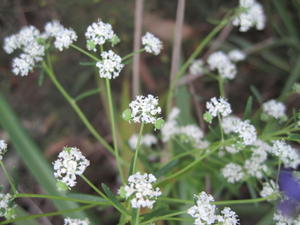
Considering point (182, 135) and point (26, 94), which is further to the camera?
point (26, 94)

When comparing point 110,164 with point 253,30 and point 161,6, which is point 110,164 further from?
point 253,30

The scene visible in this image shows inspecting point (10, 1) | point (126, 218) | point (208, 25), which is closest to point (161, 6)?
point (208, 25)

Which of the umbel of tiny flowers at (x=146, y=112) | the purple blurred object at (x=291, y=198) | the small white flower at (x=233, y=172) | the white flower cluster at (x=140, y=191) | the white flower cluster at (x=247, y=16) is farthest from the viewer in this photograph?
the white flower cluster at (x=247, y=16)

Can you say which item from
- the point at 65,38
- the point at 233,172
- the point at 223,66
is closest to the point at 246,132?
the point at 233,172

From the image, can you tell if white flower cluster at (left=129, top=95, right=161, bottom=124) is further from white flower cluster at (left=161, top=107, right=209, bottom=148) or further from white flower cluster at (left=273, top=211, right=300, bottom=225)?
white flower cluster at (left=273, top=211, right=300, bottom=225)

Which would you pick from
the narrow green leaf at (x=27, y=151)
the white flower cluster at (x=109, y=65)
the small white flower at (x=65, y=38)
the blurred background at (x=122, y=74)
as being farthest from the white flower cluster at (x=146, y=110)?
the blurred background at (x=122, y=74)

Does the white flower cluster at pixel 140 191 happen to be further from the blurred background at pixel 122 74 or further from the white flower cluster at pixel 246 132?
the blurred background at pixel 122 74
